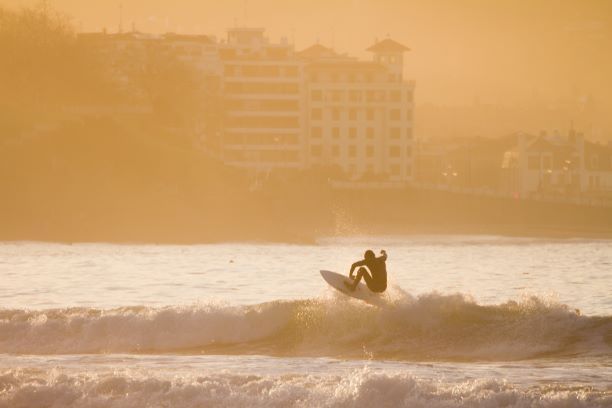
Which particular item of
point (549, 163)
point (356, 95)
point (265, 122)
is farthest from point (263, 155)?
point (549, 163)

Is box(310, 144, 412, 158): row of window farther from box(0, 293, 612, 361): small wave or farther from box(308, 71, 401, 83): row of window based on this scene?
box(0, 293, 612, 361): small wave

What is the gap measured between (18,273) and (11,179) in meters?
44.7

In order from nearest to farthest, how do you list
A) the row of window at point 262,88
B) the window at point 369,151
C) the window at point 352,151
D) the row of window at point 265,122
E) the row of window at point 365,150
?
the row of window at point 265,122 → the row of window at point 262,88 → the row of window at point 365,150 → the window at point 369,151 → the window at point 352,151

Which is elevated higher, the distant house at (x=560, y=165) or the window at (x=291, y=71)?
the window at (x=291, y=71)

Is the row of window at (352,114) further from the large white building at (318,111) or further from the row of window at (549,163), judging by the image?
the row of window at (549,163)

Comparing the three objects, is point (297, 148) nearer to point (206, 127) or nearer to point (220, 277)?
point (206, 127)

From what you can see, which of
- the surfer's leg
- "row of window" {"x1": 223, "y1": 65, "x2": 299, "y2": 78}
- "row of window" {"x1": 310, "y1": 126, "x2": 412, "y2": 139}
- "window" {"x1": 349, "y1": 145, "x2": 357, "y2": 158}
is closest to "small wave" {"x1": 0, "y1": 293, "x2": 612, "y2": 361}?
the surfer's leg

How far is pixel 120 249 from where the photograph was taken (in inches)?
3556

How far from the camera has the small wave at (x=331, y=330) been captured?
42969 mm

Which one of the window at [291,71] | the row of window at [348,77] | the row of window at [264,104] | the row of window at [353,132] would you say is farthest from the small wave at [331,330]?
the row of window at [348,77]

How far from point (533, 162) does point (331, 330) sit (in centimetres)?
14350

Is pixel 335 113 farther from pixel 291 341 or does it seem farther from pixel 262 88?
pixel 291 341

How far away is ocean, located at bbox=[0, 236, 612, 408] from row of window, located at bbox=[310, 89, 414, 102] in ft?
389

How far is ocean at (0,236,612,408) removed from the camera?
35.1 meters
